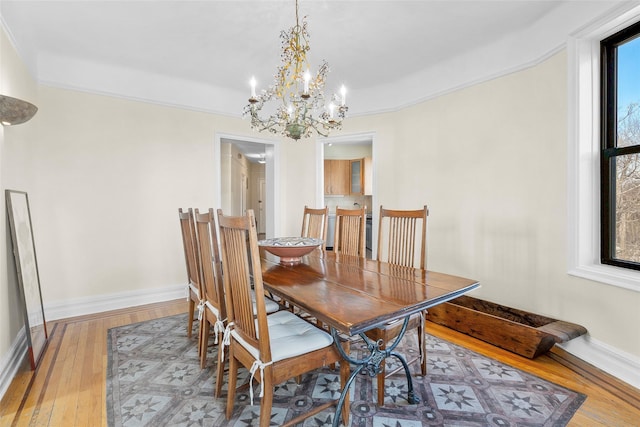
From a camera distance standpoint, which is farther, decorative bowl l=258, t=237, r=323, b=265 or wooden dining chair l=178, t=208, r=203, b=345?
wooden dining chair l=178, t=208, r=203, b=345

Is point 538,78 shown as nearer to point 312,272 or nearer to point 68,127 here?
point 312,272

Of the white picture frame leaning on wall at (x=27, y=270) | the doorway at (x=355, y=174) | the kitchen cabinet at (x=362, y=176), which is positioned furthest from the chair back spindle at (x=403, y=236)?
the kitchen cabinet at (x=362, y=176)

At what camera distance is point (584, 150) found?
2264 mm

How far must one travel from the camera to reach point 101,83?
10.8 ft

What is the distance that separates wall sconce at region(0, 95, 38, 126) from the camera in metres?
1.88

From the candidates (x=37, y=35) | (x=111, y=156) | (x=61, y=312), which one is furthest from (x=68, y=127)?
(x=61, y=312)

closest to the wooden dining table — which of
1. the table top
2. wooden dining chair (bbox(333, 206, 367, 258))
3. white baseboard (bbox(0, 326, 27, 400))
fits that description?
the table top

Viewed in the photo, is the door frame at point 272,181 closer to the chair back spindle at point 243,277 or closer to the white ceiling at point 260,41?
the white ceiling at point 260,41

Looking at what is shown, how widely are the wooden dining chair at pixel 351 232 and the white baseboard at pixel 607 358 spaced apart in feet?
5.57

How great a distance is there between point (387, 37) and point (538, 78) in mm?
1341

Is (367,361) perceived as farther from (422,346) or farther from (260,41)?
(260,41)

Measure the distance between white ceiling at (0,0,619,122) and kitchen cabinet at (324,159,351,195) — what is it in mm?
3519

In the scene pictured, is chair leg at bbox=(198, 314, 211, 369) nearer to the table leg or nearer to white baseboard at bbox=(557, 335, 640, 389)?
the table leg

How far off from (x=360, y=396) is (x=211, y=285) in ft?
3.78
